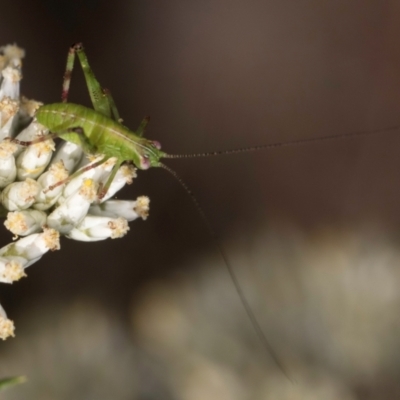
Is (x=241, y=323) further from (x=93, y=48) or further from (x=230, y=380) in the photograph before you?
(x=93, y=48)

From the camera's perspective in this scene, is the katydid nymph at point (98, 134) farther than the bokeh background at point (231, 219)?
No

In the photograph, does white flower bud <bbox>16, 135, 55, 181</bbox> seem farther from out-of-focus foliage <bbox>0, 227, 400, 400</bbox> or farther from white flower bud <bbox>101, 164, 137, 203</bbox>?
out-of-focus foliage <bbox>0, 227, 400, 400</bbox>

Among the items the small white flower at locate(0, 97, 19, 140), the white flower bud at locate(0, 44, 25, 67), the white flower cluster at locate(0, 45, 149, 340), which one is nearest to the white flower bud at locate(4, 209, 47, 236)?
the white flower cluster at locate(0, 45, 149, 340)

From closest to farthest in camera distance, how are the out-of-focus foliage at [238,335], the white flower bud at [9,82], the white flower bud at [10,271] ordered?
the white flower bud at [10,271]
the white flower bud at [9,82]
the out-of-focus foliage at [238,335]

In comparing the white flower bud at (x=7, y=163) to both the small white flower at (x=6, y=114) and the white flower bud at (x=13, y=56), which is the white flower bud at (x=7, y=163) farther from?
the white flower bud at (x=13, y=56)

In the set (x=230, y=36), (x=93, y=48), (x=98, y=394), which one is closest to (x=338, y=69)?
(x=230, y=36)

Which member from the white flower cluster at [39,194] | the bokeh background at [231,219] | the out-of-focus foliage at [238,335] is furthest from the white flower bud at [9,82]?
the out-of-focus foliage at [238,335]
